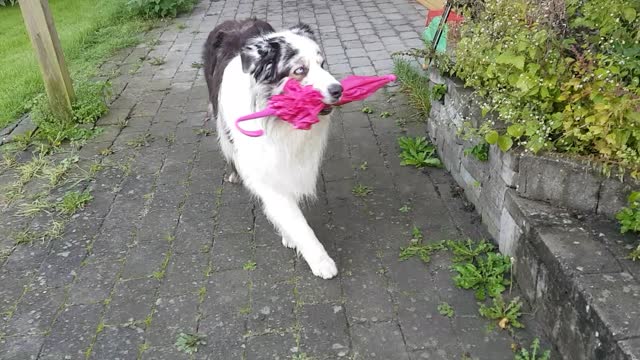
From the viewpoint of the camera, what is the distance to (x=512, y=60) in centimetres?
280

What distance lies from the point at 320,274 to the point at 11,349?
5.44 ft

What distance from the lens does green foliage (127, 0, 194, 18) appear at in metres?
8.35

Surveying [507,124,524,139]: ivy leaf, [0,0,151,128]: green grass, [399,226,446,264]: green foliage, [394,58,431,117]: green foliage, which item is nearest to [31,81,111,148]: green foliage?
[0,0,151,128]: green grass

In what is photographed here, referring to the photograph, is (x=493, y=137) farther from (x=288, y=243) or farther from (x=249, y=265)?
(x=249, y=265)

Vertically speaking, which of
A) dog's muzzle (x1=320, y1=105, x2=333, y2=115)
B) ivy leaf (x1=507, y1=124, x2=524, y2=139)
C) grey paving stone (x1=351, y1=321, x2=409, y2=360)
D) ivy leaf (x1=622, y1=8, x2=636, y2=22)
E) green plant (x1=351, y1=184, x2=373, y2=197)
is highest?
ivy leaf (x1=622, y1=8, x2=636, y2=22)

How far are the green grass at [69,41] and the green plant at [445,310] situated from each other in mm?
4632

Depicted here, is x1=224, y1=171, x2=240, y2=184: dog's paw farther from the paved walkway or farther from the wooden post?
the wooden post

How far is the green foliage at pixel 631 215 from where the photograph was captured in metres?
2.40

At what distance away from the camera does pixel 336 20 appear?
7910 millimetres

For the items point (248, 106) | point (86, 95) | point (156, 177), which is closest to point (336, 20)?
point (86, 95)

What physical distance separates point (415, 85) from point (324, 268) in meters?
2.64

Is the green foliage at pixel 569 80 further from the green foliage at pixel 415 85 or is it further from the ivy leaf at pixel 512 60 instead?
the green foliage at pixel 415 85

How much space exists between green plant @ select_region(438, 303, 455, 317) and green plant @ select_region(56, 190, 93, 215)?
2.64 metres

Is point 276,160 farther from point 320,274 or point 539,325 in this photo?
point 539,325
